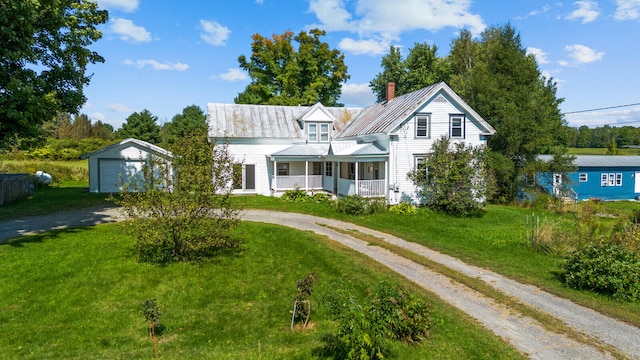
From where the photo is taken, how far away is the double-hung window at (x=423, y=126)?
2403cm

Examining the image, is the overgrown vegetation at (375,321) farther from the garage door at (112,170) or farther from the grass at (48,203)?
the garage door at (112,170)

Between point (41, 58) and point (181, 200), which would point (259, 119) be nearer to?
point (41, 58)

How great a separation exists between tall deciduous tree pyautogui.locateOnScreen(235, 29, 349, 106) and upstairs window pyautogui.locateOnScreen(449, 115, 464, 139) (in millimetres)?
20554

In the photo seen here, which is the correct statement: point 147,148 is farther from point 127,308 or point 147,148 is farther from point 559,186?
point 559,186

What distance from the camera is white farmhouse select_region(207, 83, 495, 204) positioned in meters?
23.8

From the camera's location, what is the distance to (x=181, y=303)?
32.3 ft

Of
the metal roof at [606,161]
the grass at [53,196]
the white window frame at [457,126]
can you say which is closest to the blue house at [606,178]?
the metal roof at [606,161]

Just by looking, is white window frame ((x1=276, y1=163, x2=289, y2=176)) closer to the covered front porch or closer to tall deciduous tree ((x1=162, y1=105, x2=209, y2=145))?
the covered front porch

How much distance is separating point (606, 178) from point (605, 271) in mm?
33493

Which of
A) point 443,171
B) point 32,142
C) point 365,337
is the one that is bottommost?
point 365,337

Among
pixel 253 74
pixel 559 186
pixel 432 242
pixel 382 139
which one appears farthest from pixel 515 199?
pixel 253 74

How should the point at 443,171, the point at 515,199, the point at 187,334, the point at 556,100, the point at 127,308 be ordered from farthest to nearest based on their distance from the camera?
1. the point at 556,100
2. the point at 515,199
3. the point at 443,171
4. the point at 127,308
5. the point at 187,334

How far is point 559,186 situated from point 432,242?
2195cm

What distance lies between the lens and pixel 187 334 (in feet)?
27.2
